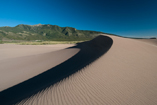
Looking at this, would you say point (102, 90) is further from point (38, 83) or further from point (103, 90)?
point (38, 83)

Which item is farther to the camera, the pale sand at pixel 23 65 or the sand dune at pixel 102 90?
the pale sand at pixel 23 65

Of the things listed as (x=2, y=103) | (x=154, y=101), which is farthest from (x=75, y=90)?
(x=2, y=103)

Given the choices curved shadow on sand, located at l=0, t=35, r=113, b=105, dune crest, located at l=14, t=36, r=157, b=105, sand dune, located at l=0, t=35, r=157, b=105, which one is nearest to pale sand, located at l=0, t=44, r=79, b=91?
curved shadow on sand, located at l=0, t=35, r=113, b=105

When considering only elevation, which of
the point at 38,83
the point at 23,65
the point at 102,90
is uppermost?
the point at 102,90

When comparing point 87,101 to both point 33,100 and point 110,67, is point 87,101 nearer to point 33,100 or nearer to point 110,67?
point 33,100

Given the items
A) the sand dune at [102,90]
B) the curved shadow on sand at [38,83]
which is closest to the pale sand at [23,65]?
the curved shadow on sand at [38,83]

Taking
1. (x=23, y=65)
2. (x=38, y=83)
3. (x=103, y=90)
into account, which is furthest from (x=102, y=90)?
(x=23, y=65)

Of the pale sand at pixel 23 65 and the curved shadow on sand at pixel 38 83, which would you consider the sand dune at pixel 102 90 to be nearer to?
the curved shadow on sand at pixel 38 83

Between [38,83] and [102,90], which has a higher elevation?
[102,90]

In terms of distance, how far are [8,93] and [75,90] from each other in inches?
192

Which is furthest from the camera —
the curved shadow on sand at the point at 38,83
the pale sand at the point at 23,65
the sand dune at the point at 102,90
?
the pale sand at the point at 23,65

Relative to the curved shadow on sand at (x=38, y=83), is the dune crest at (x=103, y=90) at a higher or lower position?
higher

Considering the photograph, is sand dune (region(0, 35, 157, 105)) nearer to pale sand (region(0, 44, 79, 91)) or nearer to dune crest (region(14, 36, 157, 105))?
dune crest (region(14, 36, 157, 105))

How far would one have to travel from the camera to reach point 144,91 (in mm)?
3930
